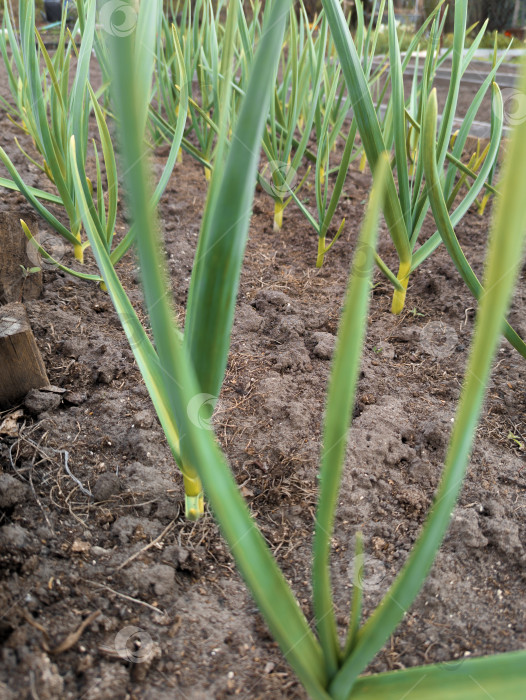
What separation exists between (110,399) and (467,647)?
66 cm

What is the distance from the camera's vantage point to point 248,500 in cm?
83

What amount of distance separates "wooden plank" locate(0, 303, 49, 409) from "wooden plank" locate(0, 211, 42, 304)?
0.23 metres

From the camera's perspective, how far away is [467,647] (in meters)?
0.64

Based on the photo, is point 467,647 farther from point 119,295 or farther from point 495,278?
point 119,295

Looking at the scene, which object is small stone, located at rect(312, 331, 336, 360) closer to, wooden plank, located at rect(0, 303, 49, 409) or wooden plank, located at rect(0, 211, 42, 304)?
wooden plank, located at rect(0, 303, 49, 409)

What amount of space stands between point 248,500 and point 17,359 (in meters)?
0.45

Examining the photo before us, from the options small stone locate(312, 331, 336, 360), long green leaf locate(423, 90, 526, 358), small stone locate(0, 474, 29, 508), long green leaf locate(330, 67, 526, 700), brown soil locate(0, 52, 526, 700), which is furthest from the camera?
small stone locate(312, 331, 336, 360)

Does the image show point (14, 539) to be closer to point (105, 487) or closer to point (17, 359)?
point (105, 487)

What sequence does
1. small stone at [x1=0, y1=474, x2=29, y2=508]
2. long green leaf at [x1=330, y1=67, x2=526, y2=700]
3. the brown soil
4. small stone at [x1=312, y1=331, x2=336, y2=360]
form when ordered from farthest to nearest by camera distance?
small stone at [x1=312, y1=331, x2=336, y2=360]
small stone at [x1=0, y1=474, x2=29, y2=508]
the brown soil
long green leaf at [x1=330, y1=67, x2=526, y2=700]

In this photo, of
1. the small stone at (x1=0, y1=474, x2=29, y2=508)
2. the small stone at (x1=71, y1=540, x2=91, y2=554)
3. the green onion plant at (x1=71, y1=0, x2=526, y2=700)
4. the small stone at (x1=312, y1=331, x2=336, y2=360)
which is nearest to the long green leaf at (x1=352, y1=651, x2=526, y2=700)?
the green onion plant at (x1=71, y1=0, x2=526, y2=700)

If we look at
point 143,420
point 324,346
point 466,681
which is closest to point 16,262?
point 143,420

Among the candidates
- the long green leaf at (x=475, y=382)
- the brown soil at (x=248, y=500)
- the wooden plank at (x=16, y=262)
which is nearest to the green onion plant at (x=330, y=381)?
the long green leaf at (x=475, y=382)

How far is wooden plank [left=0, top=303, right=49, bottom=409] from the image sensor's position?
0.92 m

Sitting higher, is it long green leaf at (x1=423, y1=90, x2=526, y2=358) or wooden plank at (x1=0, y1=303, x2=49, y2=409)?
long green leaf at (x1=423, y1=90, x2=526, y2=358)
